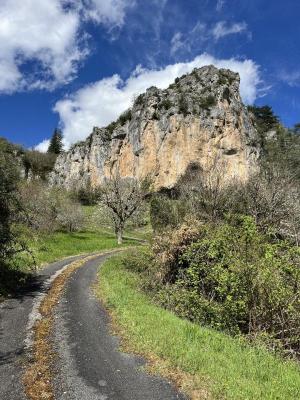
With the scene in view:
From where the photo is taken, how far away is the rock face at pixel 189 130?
82500mm

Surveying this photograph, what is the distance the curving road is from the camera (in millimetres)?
7734

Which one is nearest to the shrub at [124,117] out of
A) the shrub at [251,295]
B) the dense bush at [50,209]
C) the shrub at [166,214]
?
the dense bush at [50,209]

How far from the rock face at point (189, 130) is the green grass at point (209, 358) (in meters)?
68.3

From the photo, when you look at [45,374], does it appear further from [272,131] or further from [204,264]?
[272,131]

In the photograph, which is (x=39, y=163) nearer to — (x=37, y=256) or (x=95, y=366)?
(x=37, y=256)

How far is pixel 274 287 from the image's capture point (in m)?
13.6

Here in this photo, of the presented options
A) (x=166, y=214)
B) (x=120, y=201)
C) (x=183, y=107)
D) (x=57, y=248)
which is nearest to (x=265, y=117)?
(x=183, y=107)

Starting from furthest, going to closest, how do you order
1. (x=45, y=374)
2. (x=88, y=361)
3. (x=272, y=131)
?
(x=272, y=131)
(x=88, y=361)
(x=45, y=374)

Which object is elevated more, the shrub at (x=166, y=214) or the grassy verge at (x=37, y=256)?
the shrub at (x=166, y=214)

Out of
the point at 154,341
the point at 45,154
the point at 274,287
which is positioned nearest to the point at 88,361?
the point at 154,341

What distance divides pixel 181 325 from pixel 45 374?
4.59 m

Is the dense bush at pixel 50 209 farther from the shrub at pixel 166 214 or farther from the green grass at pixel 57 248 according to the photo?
the shrub at pixel 166 214

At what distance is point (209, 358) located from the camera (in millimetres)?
9188

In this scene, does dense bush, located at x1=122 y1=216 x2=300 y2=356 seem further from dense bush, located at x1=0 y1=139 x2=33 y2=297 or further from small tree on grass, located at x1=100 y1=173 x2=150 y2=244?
small tree on grass, located at x1=100 y1=173 x2=150 y2=244
